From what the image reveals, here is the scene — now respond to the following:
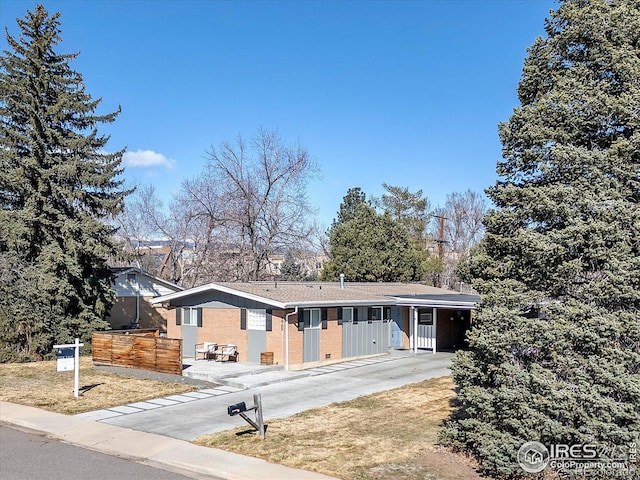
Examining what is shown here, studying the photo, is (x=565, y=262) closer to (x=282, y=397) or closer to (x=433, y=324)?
(x=282, y=397)

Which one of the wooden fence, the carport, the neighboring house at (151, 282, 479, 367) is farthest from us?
the carport

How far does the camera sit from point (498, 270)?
9.77m

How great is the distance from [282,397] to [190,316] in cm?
849

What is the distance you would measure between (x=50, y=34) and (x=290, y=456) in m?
22.6

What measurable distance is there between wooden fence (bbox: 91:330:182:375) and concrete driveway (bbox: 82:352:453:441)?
319 centimetres

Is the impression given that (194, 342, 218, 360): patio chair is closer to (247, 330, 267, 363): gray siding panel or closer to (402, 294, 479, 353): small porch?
(247, 330, 267, 363): gray siding panel

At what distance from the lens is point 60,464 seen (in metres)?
9.75

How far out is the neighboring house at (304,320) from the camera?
66.2 feet

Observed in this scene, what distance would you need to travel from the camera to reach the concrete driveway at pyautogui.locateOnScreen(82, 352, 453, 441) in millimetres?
12352

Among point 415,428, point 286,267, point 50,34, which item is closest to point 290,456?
point 415,428

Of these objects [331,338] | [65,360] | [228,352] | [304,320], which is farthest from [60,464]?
[331,338]

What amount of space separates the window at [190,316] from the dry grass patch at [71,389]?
12.8ft

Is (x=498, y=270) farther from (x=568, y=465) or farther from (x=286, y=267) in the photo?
(x=286, y=267)

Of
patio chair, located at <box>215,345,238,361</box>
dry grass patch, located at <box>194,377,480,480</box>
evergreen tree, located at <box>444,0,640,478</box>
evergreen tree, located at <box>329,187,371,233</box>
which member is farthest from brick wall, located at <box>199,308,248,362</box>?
evergreen tree, located at <box>329,187,371,233</box>
